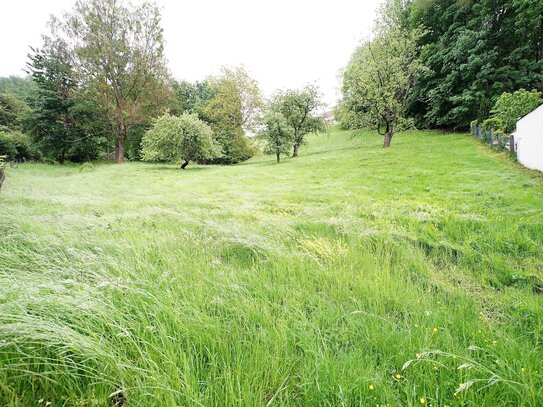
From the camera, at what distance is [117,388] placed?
4.42 feet

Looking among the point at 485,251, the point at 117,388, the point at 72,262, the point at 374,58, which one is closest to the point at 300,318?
the point at 117,388

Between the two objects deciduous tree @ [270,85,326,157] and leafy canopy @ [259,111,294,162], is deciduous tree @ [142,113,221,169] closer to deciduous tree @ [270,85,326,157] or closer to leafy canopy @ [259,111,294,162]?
leafy canopy @ [259,111,294,162]

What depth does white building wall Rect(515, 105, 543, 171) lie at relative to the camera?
352 inches

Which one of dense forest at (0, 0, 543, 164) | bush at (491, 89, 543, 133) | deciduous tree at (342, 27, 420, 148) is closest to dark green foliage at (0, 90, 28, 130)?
dense forest at (0, 0, 543, 164)

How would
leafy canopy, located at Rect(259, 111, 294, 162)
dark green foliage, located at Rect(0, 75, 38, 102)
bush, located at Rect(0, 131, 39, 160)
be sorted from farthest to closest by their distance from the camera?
1. dark green foliage, located at Rect(0, 75, 38, 102)
2. leafy canopy, located at Rect(259, 111, 294, 162)
3. bush, located at Rect(0, 131, 39, 160)

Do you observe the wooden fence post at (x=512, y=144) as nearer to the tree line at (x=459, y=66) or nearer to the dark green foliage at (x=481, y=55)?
the tree line at (x=459, y=66)

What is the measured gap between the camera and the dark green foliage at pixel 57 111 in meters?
25.4

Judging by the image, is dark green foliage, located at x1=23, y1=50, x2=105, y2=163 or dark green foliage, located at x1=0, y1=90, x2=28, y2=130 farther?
dark green foliage, located at x1=0, y1=90, x2=28, y2=130

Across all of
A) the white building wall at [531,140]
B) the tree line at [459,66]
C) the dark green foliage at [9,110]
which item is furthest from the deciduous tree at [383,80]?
the dark green foliage at [9,110]

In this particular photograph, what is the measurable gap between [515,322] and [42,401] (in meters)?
3.34

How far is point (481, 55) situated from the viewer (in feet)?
69.5

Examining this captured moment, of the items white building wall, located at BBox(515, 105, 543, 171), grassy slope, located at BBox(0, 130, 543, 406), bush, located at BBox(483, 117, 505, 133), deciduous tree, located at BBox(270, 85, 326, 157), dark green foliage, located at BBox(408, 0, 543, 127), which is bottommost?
grassy slope, located at BBox(0, 130, 543, 406)

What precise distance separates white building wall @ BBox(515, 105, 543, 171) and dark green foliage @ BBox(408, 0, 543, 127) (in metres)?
13.7

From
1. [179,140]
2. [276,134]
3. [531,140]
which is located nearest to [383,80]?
[276,134]
